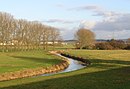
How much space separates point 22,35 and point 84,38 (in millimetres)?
49923

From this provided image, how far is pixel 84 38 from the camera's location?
564ft

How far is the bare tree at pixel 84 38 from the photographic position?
170500mm

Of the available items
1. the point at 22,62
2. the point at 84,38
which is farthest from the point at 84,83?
the point at 84,38

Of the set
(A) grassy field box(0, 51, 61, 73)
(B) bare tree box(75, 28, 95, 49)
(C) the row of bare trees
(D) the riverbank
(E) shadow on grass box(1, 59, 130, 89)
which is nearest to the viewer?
(E) shadow on grass box(1, 59, 130, 89)

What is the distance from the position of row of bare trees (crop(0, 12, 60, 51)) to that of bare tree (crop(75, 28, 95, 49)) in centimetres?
1524

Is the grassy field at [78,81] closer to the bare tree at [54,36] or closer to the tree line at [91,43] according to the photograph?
the tree line at [91,43]

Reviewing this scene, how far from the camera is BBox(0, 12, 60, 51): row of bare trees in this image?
121 m

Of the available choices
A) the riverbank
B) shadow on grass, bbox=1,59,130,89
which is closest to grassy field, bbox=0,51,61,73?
the riverbank

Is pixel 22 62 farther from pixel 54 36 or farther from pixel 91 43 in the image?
pixel 91 43

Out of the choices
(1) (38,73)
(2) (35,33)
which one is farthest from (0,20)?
(1) (38,73)

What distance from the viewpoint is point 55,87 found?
940 inches

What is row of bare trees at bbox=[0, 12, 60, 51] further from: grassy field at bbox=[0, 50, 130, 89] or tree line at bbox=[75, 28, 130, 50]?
grassy field at bbox=[0, 50, 130, 89]

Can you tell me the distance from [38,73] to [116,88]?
24.1 m

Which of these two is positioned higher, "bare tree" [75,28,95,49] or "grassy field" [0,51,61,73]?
"bare tree" [75,28,95,49]
